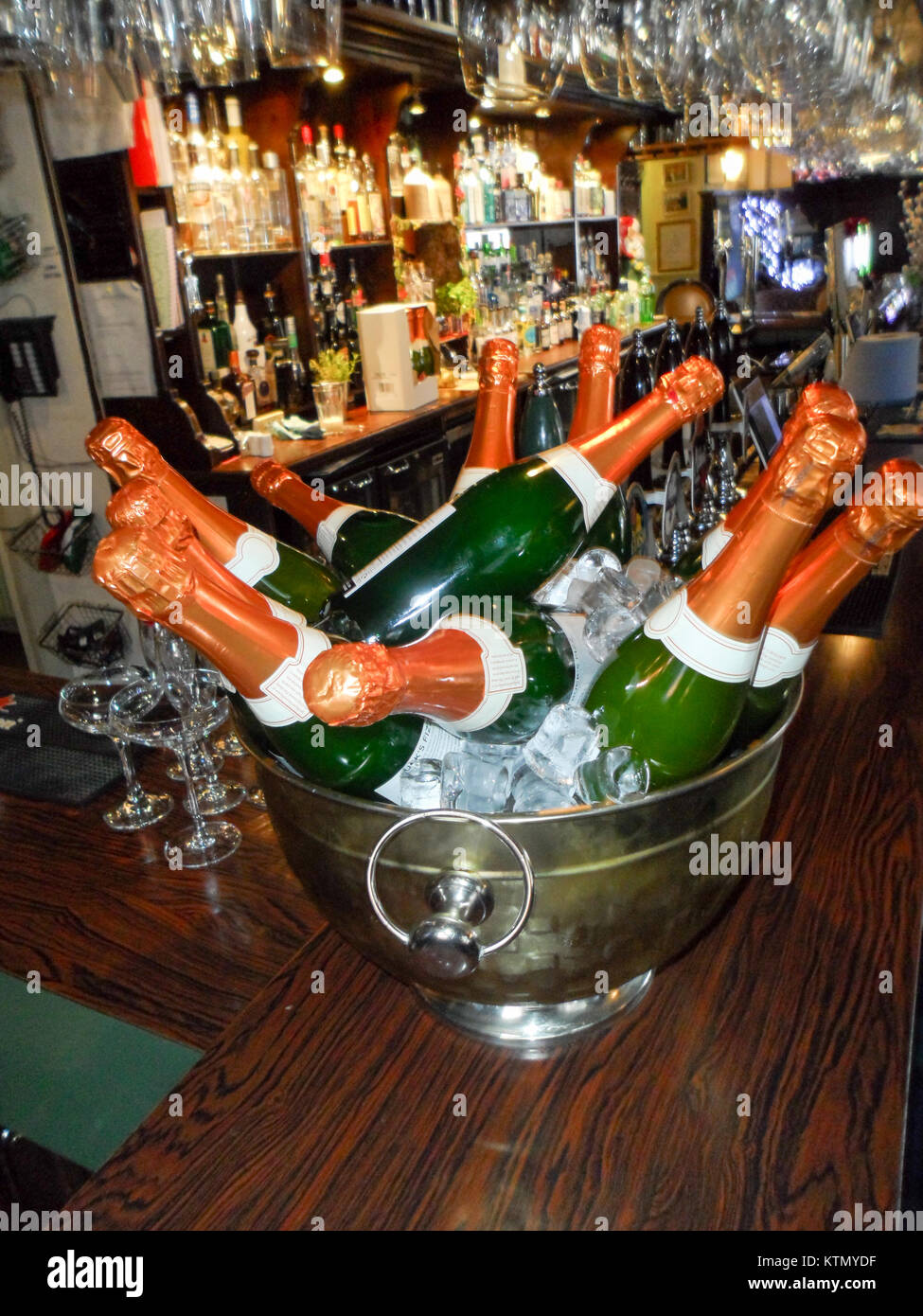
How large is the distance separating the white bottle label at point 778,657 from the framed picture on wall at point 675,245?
21.4ft

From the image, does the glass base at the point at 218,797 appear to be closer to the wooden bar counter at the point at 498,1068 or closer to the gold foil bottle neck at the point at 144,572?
the wooden bar counter at the point at 498,1068

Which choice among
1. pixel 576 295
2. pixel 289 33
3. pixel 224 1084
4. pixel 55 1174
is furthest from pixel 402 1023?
pixel 576 295

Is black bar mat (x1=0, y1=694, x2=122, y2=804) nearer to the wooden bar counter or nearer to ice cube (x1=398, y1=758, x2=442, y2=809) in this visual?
the wooden bar counter

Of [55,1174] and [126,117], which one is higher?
[126,117]

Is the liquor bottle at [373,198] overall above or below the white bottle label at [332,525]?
above

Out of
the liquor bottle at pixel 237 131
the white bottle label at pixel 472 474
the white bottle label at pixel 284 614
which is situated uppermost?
the liquor bottle at pixel 237 131

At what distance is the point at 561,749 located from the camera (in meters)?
0.55

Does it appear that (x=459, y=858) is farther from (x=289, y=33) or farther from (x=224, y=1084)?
(x=289, y=33)

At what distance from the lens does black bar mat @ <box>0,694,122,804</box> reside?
996 mm

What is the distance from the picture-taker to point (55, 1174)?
2.73ft

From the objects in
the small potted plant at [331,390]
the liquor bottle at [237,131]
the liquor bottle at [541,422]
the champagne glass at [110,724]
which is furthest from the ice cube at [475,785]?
the liquor bottle at [237,131]

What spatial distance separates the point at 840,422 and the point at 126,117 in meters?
2.30

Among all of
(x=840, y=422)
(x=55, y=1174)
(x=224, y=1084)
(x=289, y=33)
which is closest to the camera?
(x=840, y=422)

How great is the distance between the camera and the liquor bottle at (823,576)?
1.76 ft
